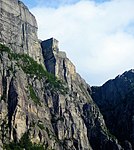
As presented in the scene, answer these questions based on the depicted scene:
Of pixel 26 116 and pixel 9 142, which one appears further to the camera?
pixel 26 116

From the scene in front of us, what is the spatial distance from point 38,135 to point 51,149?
8.35m

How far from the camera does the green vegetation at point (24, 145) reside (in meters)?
182

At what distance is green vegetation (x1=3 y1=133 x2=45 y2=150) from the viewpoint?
595 feet

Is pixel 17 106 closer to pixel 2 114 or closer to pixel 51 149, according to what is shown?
pixel 2 114

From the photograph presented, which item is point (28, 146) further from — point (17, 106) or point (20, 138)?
point (17, 106)

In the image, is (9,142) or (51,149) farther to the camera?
(51,149)

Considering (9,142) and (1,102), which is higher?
(1,102)

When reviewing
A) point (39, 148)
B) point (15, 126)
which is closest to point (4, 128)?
point (15, 126)

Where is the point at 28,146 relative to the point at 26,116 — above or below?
below

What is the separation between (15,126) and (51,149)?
20.1 m

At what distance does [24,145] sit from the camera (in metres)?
187

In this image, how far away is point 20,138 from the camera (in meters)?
189

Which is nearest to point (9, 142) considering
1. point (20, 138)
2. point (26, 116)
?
point (20, 138)

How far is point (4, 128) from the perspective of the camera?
188m
